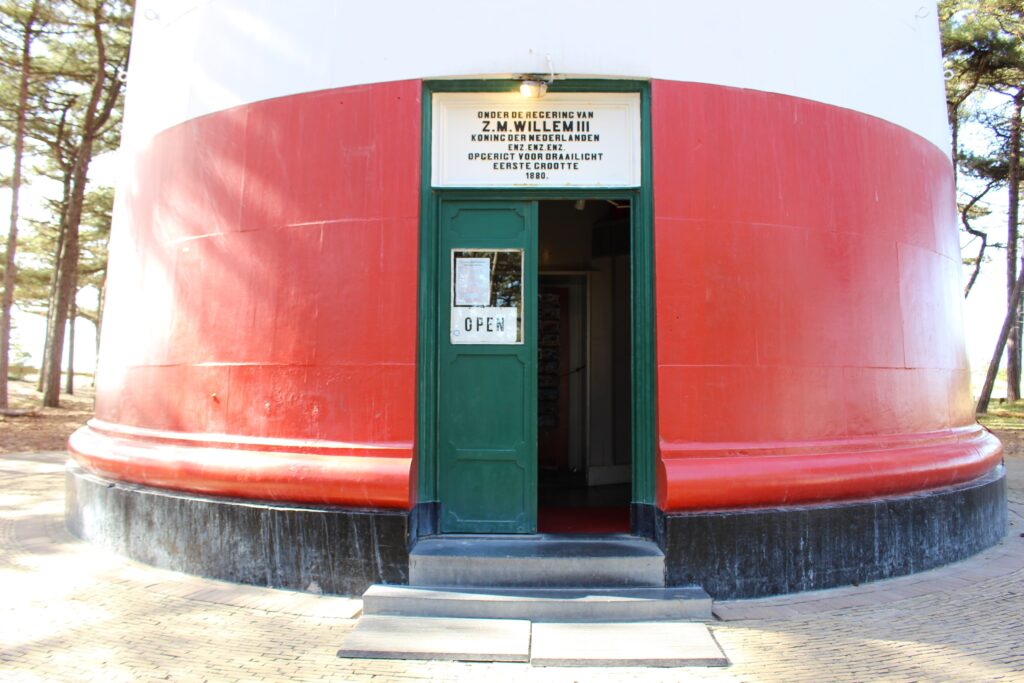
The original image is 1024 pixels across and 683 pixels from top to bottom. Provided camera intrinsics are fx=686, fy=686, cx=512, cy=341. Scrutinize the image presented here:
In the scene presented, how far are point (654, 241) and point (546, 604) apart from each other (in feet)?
8.22

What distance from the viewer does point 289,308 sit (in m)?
4.92

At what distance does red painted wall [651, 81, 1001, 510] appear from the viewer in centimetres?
468

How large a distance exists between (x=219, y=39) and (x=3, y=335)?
1528cm

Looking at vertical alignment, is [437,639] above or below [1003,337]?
Result: below

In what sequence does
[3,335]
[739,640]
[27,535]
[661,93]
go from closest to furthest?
[739,640], [661,93], [27,535], [3,335]

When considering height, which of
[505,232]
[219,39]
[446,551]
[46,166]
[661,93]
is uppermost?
[46,166]

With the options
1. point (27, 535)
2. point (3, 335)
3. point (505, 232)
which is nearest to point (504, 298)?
point (505, 232)

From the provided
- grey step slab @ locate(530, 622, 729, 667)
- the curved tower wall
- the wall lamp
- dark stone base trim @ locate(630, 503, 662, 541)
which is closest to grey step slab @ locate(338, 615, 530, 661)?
grey step slab @ locate(530, 622, 729, 667)

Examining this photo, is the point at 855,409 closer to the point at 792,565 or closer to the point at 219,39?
the point at 792,565

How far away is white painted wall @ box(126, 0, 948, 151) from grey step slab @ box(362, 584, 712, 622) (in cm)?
352

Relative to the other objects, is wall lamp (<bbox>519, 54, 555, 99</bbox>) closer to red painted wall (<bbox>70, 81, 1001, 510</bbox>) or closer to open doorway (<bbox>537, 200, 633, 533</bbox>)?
red painted wall (<bbox>70, 81, 1001, 510</bbox>)

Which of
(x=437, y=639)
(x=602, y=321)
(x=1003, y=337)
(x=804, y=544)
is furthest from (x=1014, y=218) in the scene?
(x=437, y=639)

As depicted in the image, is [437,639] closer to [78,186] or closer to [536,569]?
[536,569]

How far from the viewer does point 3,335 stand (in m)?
16.7
